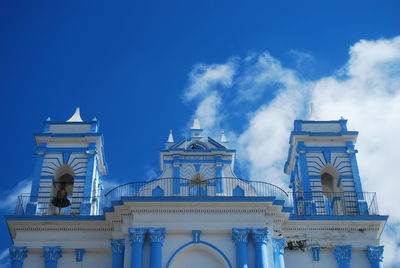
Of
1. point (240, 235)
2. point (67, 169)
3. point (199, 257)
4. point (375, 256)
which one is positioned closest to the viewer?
point (240, 235)

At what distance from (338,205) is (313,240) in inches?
106

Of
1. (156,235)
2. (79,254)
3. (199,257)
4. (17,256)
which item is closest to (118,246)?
(79,254)

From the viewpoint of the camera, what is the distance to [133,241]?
2186 cm

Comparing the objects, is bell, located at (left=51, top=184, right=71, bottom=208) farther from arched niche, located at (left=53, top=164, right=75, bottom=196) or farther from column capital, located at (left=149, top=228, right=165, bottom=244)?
column capital, located at (left=149, top=228, right=165, bottom=244)

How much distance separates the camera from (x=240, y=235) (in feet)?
72.5

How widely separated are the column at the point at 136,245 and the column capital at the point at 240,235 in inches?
118

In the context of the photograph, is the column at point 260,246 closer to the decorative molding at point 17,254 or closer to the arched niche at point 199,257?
the arched niche at point 199,257

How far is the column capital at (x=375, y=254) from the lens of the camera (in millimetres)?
23500

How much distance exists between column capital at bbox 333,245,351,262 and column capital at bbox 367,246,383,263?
710mm

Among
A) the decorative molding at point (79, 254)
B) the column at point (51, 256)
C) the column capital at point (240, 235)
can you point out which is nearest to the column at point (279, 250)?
the column capital at point (240, 235)

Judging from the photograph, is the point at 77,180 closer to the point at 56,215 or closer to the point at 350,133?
the point at 56,215

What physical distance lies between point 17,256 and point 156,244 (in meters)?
5.21

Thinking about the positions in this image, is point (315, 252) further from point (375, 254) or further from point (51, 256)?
point (51, 256)

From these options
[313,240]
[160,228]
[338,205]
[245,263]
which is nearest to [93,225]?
[160,228]
